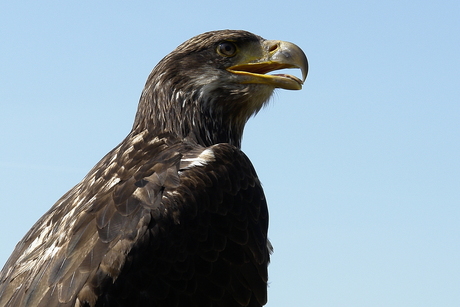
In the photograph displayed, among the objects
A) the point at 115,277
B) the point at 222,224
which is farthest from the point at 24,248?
the point at 222,224

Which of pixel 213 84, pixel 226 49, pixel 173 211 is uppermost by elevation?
pixel 226 49

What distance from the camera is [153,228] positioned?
5.89 meters

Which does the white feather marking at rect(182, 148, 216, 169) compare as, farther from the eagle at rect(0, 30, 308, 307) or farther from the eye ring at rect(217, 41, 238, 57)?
the eye ring at rect(217, 41, 238, 57)

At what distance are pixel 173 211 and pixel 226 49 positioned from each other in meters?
2.24

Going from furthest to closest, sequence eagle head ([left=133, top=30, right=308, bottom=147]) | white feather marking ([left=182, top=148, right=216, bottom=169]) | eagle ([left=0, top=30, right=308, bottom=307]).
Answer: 1. eagle head ([left=133, top=30, right=308, bottom=147])
2. white feather marking ([left=182, top=148, right=216, bottom=169])
3. eagle ([left=0, top=30, right=308, bottom=307])

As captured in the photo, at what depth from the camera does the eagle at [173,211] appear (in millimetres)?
5723

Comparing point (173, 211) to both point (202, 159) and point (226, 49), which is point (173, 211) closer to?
point (202, 159)

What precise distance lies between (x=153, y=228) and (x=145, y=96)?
207 cm

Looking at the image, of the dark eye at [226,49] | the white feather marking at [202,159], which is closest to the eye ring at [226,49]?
the dark eye at [226,49]

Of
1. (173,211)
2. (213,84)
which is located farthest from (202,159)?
(213,84)

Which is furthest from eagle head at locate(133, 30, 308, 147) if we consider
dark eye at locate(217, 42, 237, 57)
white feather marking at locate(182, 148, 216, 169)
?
white feather marking at locate(182, 148, 216, 169)

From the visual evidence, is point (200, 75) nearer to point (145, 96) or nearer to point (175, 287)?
point (145, 96)

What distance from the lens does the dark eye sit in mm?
7648

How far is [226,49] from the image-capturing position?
7.66 metres
